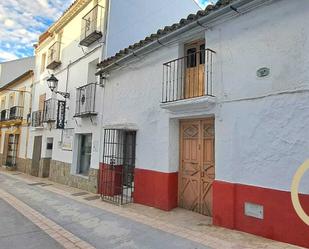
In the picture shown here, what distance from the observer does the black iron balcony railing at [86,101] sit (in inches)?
404

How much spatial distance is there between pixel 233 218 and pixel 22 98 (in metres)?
18.5

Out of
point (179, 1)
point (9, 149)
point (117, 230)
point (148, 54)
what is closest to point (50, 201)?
point (117, 230)

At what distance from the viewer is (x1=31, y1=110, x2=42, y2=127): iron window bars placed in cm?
1506

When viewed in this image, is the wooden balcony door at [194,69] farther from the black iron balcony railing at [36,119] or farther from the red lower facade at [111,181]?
the black iron balcony railing at [36,119]

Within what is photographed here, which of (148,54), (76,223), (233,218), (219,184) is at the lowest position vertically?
(76,223)

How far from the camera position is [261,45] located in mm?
5207

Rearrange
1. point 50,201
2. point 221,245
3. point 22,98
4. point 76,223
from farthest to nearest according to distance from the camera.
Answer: point 22,98 < point 50,201 < point 76,223 < point 221,245

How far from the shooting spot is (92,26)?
10891mm

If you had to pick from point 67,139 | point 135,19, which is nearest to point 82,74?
point 67,139

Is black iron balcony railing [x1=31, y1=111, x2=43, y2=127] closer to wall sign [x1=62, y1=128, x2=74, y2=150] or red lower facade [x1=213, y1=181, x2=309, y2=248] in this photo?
wall sign [x1=62, y1=128, x2=74, y2=150]

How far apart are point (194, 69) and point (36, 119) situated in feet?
38.5

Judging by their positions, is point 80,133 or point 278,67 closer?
point 278,67

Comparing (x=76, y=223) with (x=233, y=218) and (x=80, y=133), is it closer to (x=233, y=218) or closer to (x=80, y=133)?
(x=233, y=218)

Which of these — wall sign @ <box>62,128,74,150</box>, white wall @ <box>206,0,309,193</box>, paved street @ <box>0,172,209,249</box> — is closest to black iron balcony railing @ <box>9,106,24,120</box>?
wall sign @ <box>62,128,74,150</box>
